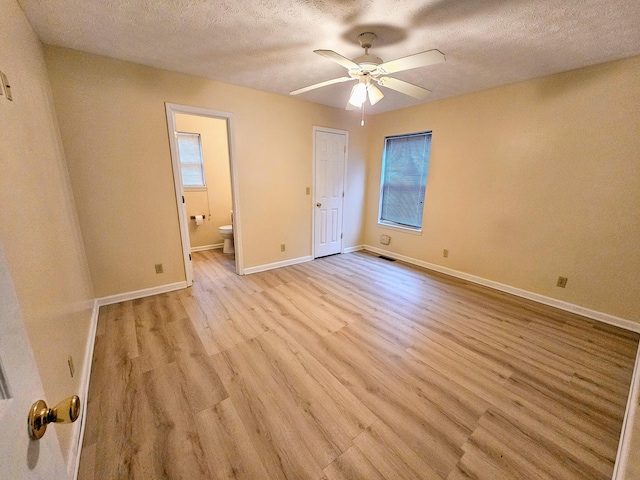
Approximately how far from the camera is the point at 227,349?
6.56 feet

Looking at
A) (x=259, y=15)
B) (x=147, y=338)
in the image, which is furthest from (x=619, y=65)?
(x=147, y=338)

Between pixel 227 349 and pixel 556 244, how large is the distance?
133 inches

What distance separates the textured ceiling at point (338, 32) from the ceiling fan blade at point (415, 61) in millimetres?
283

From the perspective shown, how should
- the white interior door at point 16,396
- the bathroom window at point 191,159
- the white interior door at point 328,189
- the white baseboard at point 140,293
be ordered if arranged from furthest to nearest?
the bathroom window at point 191,159 < the white interior door at point 328,189 < the white baseboard at point 140,293 < the white interior door at point 16,396

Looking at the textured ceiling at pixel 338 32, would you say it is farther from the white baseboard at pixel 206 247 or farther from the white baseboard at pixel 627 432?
the white baseboard at pixel 206 247

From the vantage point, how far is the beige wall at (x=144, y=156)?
2.28 meters

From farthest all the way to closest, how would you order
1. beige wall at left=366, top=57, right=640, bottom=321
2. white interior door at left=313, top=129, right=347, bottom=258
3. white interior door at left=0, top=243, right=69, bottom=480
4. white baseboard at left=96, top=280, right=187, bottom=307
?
white interior door at left=313, top=129, right=347, bottom=258
white baseboard at left=96, top=280, right=187, bottom=307
beige wall at left=366, top=57, right=640, bottom=321
white interior door at left=0, top=243, right=69, bottom=480

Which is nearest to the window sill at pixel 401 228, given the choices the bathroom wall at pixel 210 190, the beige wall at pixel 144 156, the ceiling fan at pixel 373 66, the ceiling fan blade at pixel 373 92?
the beige wall at pixel 144 156

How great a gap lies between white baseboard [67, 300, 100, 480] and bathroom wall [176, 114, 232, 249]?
2.37 meters

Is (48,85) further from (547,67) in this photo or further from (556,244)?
(556,244)

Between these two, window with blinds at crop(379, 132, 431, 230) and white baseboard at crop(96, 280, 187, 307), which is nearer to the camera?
white baseboard at crop(96, 280, 187, 307)

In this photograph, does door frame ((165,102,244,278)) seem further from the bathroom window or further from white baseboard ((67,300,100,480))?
the bathroom window

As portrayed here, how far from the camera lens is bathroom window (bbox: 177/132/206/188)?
421cm

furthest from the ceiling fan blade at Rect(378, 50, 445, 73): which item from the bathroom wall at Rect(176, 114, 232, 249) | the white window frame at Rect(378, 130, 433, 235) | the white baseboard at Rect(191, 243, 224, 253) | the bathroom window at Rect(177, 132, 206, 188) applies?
the white baseboard at Rect(191, 243, 224, 253)
